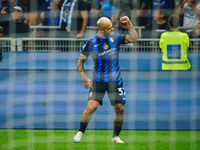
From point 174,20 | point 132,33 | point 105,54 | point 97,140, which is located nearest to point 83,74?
point 105,54

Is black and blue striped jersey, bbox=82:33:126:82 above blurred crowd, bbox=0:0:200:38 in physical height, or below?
below

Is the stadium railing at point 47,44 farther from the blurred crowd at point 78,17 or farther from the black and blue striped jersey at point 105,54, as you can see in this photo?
the black and blue striped jersey at point 105,54

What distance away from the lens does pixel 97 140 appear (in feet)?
11.5

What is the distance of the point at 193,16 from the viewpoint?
5.31 meters

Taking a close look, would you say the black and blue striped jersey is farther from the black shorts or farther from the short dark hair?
the short dark hair

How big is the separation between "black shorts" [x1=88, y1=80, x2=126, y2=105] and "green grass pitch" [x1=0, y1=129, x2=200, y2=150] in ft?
1.27

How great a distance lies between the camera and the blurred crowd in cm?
502

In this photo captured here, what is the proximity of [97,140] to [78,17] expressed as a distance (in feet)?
6.60

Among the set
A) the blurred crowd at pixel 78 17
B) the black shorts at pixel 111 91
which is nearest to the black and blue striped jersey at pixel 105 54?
the black shorts at pixel 111 91

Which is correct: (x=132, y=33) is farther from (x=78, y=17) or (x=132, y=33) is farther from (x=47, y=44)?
(x=47, y=44)

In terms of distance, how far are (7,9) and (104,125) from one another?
2.05 metres

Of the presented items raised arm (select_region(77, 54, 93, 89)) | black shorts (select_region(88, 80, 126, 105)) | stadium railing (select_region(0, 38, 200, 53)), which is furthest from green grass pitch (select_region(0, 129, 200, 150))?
stadium railing (select_region(0, 38, 200, 53))

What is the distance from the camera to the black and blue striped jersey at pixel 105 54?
3.28m

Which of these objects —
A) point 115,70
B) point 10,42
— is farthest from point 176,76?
point 10,42
